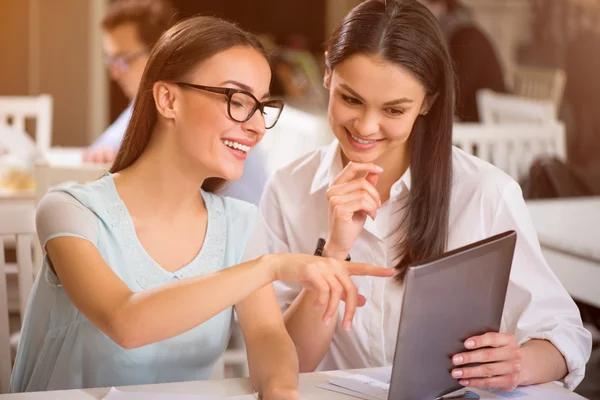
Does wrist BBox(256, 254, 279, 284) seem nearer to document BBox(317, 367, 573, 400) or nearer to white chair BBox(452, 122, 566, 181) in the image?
document BBox(317, 367, 573, 400)

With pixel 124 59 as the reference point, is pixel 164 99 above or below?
below

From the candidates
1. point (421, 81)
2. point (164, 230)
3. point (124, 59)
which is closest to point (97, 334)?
point (164, 230)

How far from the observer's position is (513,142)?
305 cm

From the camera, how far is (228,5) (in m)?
5.72

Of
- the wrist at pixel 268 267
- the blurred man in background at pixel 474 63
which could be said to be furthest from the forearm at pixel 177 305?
the blurred man in background at pixel 474 63

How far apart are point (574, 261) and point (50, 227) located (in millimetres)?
1305

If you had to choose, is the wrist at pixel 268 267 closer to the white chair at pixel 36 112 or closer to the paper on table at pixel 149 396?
the paper on table at pixel 149 396

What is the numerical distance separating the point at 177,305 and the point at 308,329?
0.38 metres

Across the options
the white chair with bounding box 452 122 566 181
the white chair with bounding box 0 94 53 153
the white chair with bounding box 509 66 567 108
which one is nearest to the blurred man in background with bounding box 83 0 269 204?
the white chair with bounding box 0 94 53 153

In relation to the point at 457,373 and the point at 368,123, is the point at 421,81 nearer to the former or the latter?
the point at 368,123

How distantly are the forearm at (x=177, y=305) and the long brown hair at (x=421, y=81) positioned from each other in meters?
0.44

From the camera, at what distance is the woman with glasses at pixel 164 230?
137cm

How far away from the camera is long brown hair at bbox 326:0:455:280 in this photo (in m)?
1.51

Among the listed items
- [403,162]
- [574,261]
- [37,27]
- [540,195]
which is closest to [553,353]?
[403,162]
